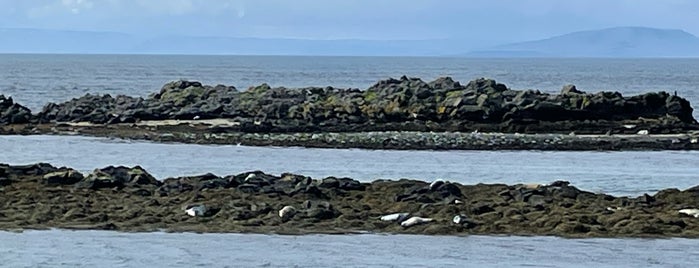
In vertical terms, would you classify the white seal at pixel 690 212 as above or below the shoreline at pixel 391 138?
above

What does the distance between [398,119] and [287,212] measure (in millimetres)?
27032

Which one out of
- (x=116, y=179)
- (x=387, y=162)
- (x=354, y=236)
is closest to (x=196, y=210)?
(x=354, y=236)

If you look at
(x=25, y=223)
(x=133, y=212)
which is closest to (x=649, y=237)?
(x=133, y=212)

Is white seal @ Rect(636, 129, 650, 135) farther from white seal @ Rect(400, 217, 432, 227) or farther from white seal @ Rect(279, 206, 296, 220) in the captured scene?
white seal @ Rect(279, 206, 296, 220)

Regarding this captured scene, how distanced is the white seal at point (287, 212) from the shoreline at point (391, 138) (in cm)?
1804

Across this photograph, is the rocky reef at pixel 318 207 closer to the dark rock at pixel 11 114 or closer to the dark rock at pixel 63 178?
the dark rock at pixel 63 178

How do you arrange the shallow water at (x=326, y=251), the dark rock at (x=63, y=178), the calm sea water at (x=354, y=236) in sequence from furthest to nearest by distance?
the dark rock at (x=63, y=178), the calm sea water at (x=354, y=236), the shallow water at (x=326, y=251)

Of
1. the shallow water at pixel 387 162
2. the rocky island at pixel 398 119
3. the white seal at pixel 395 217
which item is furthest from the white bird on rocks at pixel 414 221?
the rocky island at pixel 398 119

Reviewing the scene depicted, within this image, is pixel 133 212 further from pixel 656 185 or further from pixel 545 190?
pixel 656 185

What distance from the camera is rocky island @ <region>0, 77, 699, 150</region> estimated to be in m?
41.7

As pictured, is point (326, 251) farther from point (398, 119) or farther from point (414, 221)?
point (398, 119)

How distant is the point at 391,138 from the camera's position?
137ft

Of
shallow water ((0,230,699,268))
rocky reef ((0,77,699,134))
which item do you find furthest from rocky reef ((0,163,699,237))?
rocky reef ((0,77,699,134))

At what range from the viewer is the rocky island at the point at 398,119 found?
1642 inches
